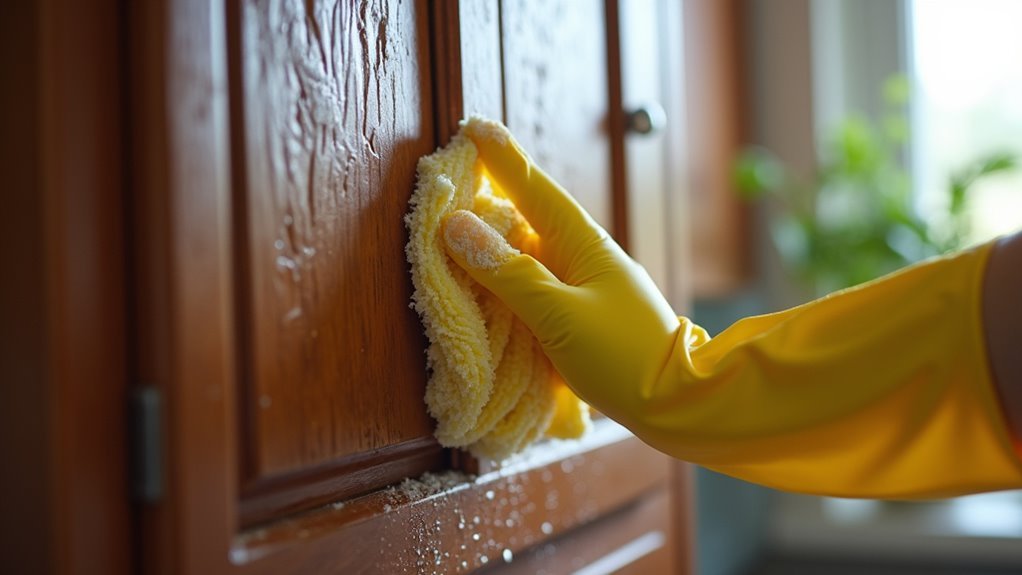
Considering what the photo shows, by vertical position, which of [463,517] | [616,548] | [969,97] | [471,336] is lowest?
[616,548]

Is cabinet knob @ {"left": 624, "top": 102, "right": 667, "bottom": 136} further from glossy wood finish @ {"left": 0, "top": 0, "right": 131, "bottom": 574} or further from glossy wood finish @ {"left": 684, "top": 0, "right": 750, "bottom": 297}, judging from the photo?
glossy wood finish @ {"left": 684, "top": 0, "right": 750, "bottom": 297}

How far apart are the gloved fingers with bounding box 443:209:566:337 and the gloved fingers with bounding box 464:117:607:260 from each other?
0.05 meters

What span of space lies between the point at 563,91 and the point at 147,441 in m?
0.45

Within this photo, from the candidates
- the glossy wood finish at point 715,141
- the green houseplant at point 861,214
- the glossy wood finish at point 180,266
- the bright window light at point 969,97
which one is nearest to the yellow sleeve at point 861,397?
the glossy wood finish at point 180,266

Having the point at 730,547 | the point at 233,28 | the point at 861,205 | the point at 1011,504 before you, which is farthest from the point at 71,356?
the point at 1011,504

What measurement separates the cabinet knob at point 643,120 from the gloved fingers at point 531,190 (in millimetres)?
237

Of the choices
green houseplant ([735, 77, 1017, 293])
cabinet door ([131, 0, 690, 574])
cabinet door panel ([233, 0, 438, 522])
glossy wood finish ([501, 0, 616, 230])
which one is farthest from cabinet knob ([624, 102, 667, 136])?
green houseplant ([735, 77, 1017, 293])

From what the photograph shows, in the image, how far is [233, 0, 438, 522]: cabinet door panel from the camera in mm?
437

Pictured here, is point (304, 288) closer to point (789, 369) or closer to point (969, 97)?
point (789, 369)

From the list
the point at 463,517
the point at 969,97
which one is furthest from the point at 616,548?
the point at 969,97

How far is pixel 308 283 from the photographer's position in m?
0.47

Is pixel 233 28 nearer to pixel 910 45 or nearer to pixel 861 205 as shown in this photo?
pixel 861 205

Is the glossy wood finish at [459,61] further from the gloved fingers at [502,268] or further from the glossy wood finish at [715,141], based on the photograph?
the glossy wood finish at [715,141]

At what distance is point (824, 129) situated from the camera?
1902 millimetres
